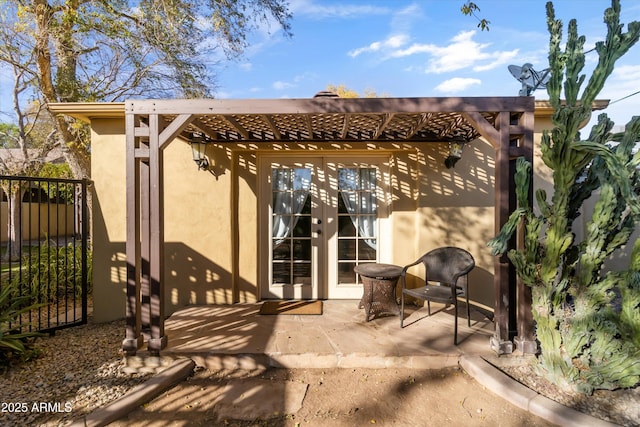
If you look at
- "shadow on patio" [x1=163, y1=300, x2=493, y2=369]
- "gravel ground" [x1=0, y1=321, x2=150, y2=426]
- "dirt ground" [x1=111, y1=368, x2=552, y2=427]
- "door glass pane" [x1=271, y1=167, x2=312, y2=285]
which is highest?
"door glass pane" [x1=271, y1=167, x2=312, y2=285]

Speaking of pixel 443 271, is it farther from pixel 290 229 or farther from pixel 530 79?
pixel 530 79

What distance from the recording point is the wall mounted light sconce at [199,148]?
3816mm

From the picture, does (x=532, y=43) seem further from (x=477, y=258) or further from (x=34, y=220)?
(x=34, y=220)

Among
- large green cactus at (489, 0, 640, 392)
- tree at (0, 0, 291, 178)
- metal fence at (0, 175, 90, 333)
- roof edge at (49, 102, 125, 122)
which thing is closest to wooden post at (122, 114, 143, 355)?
metal fence at (0, 175, 90, 333)

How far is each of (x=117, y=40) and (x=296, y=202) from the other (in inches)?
206

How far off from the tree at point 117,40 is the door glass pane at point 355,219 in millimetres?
3985

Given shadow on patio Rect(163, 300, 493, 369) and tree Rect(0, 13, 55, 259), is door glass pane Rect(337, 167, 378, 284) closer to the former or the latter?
shadow on patio Rect(163, 300, 493, 369)

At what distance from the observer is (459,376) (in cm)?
258

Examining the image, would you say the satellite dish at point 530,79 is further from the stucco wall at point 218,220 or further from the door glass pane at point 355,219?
the door glass pane at point 355,219

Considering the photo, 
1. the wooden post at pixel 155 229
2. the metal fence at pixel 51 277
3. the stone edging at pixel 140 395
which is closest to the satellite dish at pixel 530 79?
the wooden post at pixel 155 229

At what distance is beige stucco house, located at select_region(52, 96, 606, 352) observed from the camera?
12.6 feet

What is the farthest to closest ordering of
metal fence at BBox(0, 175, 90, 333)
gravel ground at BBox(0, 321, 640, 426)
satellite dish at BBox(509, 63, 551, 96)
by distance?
satellite dish at BBox(509, 63, 551, 96) → metal fence at BBox(0, 175, 90, 333) → gravel ground at BBox(0, 321, 640, 426)

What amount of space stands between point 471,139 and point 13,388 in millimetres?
5129

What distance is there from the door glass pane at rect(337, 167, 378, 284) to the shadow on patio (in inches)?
31.9
